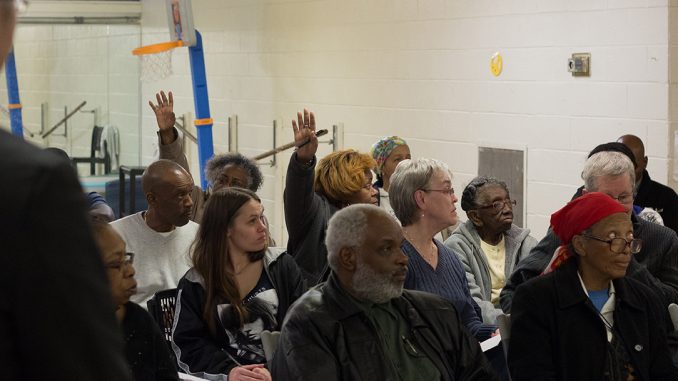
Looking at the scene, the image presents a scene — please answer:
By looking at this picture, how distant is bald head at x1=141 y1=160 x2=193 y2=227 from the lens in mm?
4117

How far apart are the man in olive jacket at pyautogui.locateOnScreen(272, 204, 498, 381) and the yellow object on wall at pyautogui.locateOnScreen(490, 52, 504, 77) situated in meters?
3.52

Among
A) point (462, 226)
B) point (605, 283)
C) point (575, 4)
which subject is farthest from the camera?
point (575, 4)

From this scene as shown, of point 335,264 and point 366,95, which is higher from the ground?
point 366,95

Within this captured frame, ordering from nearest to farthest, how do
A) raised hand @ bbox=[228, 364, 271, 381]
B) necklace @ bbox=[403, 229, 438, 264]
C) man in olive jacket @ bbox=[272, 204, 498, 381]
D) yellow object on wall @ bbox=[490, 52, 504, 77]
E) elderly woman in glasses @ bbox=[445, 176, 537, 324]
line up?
man in olive jacket @ bbox=[272, 204, 498, 381] → raised hand @ bbox=[228, 364, 271, 381] → necklace @ bbox=[403, 229, 438, 264] → elderly woman in glasses @ bbox=[445, 176, 537, 324] → yellow object on wall @ bbox=[490, 52, 504, 77]

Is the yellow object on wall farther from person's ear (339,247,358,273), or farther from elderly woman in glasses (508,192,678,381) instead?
person's ear (339,247,358,273)

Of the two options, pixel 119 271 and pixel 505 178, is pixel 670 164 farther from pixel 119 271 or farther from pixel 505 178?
pixel 119 271

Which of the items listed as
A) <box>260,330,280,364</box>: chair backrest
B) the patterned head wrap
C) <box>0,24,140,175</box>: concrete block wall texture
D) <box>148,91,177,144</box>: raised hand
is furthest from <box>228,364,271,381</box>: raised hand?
<box>0,24,140,175</box>: concrete block wall texture

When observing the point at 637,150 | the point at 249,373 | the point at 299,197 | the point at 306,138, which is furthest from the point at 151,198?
the point at 637,150

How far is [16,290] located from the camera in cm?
85

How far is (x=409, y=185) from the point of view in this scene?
4082 mm

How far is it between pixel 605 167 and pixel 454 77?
2.67m

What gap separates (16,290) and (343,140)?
701 centimetres

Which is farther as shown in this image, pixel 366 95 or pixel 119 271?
pixel 366 95

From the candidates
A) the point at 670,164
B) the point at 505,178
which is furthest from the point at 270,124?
the point at 670,164
